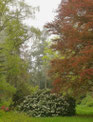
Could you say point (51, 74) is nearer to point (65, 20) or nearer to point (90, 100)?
point (65, 20)

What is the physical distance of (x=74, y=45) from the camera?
29.7ft

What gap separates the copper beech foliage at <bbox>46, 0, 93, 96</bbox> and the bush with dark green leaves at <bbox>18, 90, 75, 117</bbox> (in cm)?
191

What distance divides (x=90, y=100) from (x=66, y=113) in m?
11.6

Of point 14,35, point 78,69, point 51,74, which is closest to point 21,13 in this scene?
point 14,35

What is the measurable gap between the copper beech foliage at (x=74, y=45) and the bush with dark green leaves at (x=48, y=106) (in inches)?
75.3

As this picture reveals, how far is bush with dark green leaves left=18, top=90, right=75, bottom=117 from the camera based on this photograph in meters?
11.3

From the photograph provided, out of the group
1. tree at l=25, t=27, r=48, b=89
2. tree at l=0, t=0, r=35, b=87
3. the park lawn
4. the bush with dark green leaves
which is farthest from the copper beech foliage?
tree at l=25, t=27, r=48, b=89

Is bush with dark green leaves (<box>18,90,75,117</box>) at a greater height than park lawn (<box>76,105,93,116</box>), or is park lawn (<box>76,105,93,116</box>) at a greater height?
bush with dark green leaves (<box>18,90,75,117</box>)

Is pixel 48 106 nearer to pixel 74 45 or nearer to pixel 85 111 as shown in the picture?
pixel 74 45

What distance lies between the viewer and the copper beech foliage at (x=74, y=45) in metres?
8.32

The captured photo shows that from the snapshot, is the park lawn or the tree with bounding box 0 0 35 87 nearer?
the tree with bounding box 0 0 35 87

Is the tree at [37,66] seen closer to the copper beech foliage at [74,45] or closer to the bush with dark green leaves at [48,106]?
the bush with dark green leaves at [48,106]

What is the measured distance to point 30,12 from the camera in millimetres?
12656

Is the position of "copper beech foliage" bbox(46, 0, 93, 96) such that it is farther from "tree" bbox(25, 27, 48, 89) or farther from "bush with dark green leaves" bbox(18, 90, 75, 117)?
"tree" bbox(25, 27, 48, 89)
